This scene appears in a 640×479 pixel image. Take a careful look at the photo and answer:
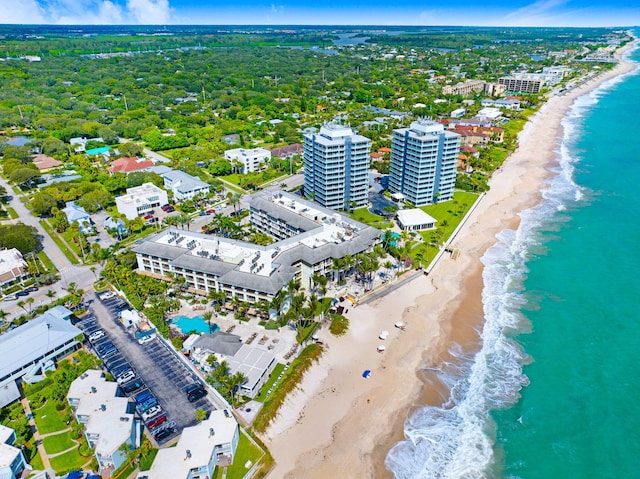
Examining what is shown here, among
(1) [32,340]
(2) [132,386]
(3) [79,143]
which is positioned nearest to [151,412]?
(2) [132,386]

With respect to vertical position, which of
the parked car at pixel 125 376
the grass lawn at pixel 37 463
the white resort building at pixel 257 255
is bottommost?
the grass lawn at pixel 37 463

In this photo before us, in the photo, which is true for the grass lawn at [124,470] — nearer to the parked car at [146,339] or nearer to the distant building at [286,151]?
the parked car at [146,339]

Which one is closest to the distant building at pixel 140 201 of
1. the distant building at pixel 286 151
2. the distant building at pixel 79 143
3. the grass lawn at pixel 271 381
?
the distant building at pixel 286 151

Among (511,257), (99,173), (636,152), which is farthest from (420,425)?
(636,152)

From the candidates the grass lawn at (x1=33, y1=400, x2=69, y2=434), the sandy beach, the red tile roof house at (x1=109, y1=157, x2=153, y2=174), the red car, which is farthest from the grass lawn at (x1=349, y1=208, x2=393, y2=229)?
the red tile roof house at (x1=109, y1=157, x2=153, y2=174)

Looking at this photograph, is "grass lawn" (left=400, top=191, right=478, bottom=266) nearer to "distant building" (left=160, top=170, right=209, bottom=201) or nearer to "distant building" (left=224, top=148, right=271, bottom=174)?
"distant building" (left=224, top=148, right=271, bottom=174)

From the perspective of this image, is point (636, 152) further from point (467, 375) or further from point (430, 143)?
point (467, 375)
